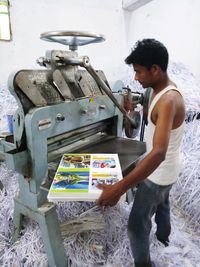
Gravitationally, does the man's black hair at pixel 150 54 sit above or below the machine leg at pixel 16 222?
above

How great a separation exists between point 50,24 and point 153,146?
2335mm

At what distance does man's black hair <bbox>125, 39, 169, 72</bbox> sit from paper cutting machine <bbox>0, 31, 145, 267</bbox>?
0.28 meters

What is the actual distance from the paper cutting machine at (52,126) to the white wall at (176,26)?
4.86 ft

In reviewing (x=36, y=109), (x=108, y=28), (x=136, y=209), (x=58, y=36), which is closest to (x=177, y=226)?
(x=136, y=209)

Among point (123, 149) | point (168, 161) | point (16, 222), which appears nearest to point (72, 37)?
point (123, 149)

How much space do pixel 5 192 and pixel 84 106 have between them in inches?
45.1

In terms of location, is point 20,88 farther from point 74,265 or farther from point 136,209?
point 74,265

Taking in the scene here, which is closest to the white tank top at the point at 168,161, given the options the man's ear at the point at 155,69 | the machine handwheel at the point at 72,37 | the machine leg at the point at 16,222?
the man's ear at the point at 155,69

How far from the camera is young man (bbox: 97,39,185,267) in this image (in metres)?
0.80

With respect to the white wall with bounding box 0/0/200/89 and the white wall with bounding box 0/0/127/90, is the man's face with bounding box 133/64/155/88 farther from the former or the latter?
the white wall with bounding box 0/0/127/90

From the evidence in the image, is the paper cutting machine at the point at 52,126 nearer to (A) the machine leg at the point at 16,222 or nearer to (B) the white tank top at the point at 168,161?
(A) the machine leg at the point at 16,222

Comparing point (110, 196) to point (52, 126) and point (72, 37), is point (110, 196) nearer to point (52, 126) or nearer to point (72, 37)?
point (52, 126)

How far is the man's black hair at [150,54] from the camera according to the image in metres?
0.90

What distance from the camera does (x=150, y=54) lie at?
896 mm
